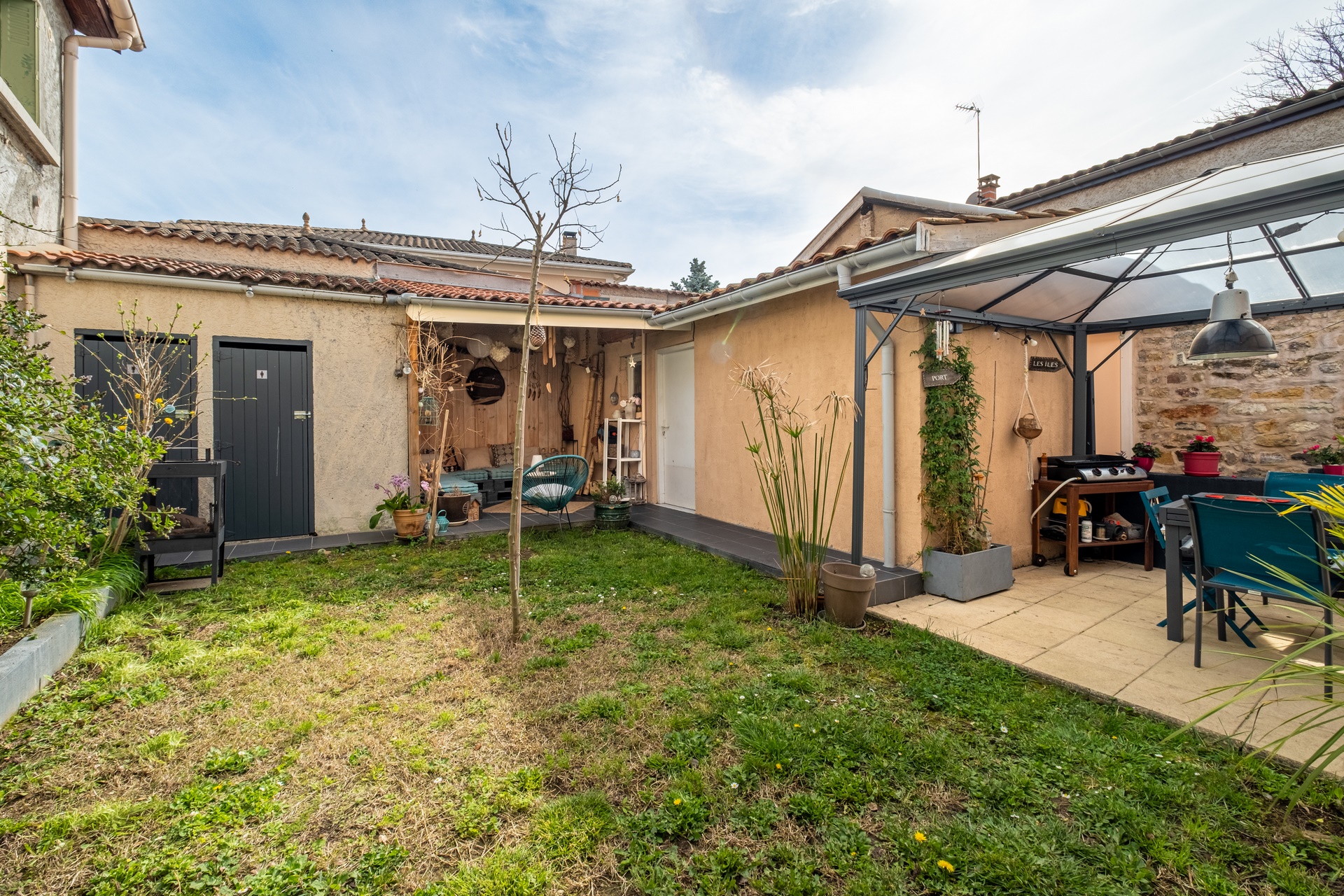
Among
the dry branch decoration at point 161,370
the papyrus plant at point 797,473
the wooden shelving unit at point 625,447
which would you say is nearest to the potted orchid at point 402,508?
the dry branch decoration at point 161,370

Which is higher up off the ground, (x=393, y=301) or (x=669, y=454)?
(x=393, y=301)

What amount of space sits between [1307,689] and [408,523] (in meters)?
6.99

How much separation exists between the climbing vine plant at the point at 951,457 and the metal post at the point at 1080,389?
189 centimetres

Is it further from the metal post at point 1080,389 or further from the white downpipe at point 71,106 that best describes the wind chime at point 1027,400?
the white downpipe at point 71,106

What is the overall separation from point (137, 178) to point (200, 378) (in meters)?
7.40

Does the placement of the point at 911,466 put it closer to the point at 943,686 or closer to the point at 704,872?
the point at 943,686

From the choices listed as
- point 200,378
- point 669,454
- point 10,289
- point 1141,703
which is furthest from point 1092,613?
point 10,289

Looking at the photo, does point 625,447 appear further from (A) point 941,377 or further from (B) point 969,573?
(B) point 969,573

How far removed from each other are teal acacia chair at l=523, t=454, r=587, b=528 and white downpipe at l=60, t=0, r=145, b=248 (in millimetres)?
5683

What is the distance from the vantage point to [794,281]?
5133mm

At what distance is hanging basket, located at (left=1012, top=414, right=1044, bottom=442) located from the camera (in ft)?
16.4

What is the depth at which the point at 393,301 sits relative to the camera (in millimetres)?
6691

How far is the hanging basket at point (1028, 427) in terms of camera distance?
5.00 m

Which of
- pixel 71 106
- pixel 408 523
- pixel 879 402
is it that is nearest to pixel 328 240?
pixel 71 106
